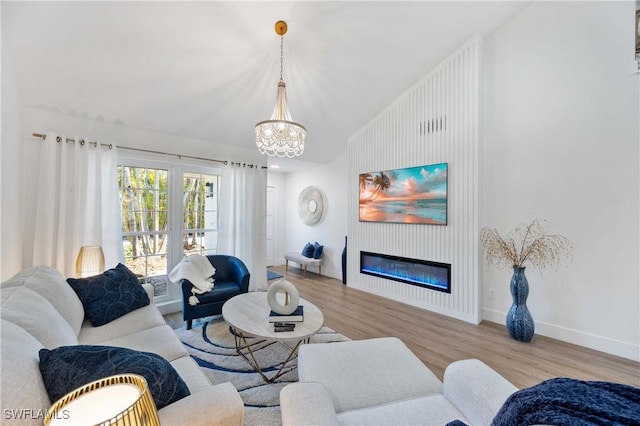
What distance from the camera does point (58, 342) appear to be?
1348 millimetres

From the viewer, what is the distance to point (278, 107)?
8.20ft

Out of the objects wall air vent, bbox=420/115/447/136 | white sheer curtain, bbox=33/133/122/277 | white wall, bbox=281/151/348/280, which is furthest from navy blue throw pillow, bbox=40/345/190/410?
white wall, bbox=281/151/348/280

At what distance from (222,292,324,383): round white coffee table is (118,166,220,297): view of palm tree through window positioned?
171 cm

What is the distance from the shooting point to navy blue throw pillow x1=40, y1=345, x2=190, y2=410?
2.97 ft

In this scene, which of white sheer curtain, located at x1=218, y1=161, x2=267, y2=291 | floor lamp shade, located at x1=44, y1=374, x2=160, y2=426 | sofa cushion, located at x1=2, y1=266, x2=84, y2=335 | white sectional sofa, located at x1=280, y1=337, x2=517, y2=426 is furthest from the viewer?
white sheer curtain, located at x1=218, y1=161, x2=267, y2=291

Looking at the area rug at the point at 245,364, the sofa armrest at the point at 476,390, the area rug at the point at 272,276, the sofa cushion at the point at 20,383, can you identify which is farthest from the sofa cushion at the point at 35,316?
the area rug at the point at 272,276

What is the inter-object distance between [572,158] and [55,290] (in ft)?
15.9

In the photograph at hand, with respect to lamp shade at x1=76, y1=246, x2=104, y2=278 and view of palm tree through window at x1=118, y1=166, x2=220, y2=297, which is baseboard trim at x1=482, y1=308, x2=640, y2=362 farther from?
lamp shade at x1=76, y1=246, x2=104, y2=278

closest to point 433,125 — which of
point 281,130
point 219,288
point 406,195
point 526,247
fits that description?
point 406,195

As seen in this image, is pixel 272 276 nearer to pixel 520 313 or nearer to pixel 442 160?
pixel 442 160

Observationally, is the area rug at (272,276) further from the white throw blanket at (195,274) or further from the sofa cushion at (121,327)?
the sofa cushion at (121,327)

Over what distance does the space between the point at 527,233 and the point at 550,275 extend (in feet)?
1.67

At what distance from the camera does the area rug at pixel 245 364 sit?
178 centimetres

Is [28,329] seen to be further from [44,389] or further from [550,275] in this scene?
[550,275]
